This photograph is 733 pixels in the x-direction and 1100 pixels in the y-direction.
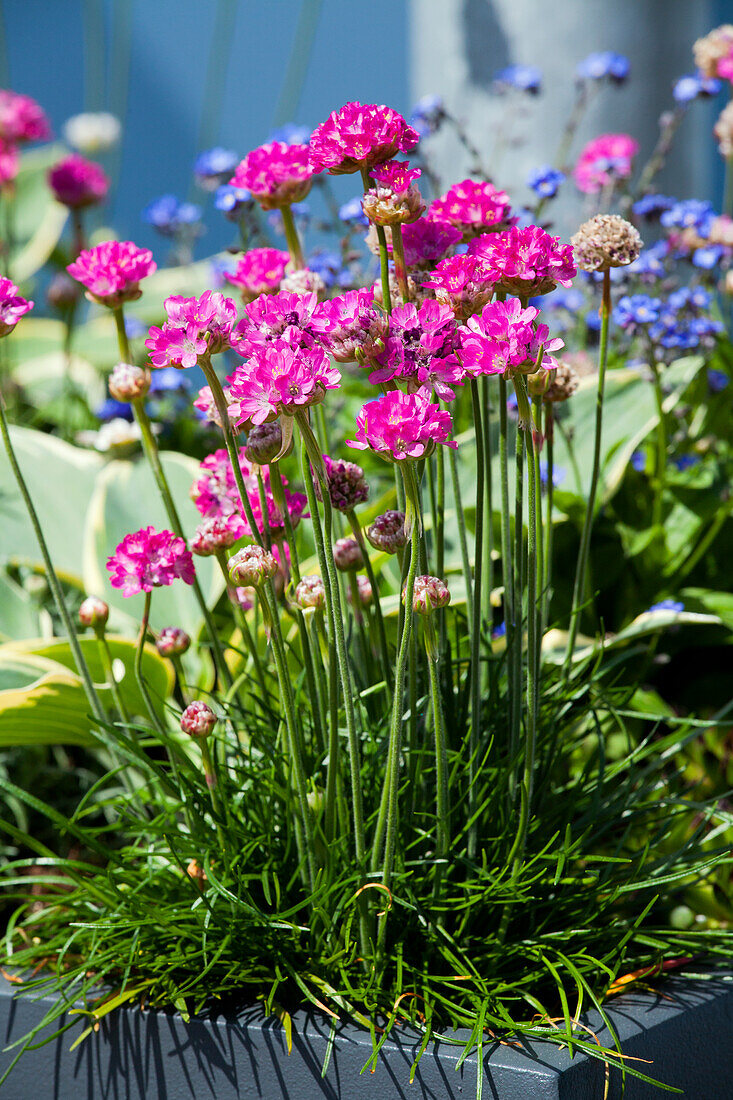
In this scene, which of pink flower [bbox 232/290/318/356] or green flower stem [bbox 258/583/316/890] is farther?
green flower stem [bbox 258/583/316/890]

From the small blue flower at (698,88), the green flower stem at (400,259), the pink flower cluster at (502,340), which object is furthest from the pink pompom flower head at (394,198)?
the small blue flower at (698,88)

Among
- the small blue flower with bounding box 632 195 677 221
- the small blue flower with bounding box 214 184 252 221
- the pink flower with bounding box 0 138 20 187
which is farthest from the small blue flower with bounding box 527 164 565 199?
the pink flower with bounding box 0 138 20 187

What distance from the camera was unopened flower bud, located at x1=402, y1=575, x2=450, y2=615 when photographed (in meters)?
0.72

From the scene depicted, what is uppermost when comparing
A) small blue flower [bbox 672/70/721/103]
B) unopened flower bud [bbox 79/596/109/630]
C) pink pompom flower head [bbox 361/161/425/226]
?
small blue flower [bbox 672/70/721/103]

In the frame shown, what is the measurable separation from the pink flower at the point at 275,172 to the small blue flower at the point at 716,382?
3.19 ft

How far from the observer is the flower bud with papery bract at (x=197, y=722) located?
0.86m

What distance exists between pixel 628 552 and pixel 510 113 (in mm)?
1043

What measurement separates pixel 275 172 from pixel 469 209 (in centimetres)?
18

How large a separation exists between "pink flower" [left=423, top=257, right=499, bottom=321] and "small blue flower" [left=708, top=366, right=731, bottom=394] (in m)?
1.05

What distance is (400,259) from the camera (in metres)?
0.78

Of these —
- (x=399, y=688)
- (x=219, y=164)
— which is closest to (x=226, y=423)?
(x=399, y=688)

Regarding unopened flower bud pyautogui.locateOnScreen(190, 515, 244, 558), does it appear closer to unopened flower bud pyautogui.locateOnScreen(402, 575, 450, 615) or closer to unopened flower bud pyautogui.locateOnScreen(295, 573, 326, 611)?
unopened flower bud pyautogui.locateOnScreen(295, 573, 326, 611)

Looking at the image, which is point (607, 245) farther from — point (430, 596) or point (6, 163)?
point (6, 163)

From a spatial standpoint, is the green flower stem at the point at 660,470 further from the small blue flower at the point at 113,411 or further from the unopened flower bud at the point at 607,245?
the small blue flower at the point at 113,411
